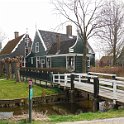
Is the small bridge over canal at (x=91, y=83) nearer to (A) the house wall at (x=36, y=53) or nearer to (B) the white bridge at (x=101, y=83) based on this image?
(B) the white bridge at (x=101, y=83)

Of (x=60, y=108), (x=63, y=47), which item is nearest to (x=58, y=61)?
(x=63, y=47)

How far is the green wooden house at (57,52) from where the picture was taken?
35.2 m

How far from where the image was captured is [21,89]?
23188 millimetres

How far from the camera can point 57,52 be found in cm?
3666

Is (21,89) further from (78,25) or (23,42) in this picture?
(23,42)

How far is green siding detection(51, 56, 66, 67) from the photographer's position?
35.5m

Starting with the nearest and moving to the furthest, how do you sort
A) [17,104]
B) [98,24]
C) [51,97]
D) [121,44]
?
1. [17,104]
2. [51,97]
3. [98,24]
4. [121,44]

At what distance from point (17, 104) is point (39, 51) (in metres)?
21.2

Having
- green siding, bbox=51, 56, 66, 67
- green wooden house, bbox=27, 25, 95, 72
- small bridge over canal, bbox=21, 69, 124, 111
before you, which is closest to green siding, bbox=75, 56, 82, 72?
green wooden house, bbox=27, 25, 95, 72

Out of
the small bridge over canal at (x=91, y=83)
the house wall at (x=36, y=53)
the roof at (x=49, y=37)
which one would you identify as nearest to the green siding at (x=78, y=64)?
the roof at (x=49, y=37)

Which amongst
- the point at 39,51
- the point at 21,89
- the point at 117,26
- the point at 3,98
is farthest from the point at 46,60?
the point at 3,98

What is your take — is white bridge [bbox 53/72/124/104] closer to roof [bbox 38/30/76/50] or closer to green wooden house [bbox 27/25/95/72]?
green wooden house [bbox 27/25/95/72]

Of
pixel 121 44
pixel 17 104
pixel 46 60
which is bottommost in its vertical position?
pixel 17 104

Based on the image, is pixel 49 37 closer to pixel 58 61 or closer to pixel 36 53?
pixel 36 53
